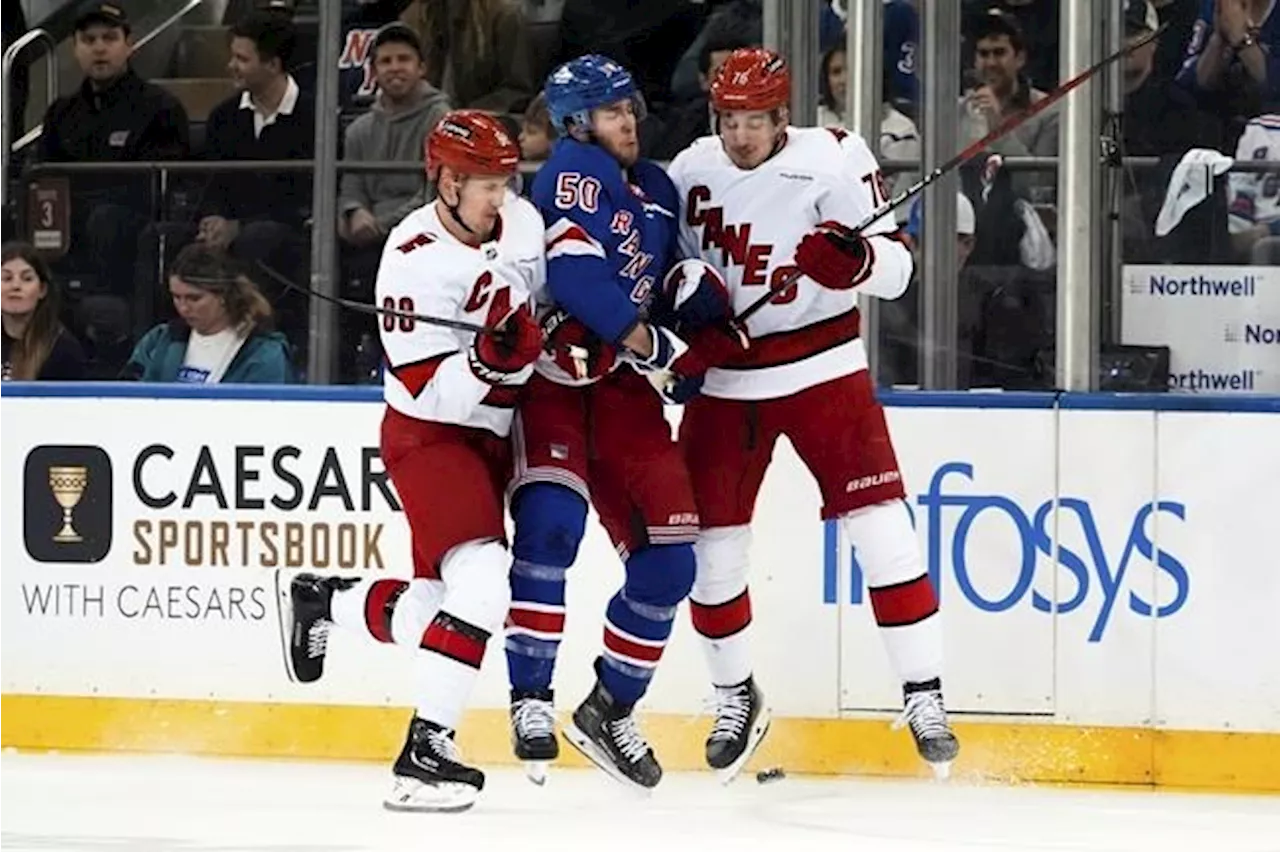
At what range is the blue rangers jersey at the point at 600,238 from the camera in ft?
18.8

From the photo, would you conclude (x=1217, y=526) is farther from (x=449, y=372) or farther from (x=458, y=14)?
(x=458, y=14)

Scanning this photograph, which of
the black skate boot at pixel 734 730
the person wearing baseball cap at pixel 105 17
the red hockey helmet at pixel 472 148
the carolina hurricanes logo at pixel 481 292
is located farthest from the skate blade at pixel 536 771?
the person wearing baseball cap at pixel 105 17

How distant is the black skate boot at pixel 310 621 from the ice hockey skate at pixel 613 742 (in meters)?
0.56

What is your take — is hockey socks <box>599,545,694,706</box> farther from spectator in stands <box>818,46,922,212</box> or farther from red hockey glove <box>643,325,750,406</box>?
spectator in stands <box>818,46,922,212</box>

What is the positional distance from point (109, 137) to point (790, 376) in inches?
78.9

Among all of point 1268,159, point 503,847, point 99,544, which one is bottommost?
point 503,847

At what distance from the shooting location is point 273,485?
6.68 meters

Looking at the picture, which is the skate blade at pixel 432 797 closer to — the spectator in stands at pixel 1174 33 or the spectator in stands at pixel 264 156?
the spectator in stands at pixel 264 156

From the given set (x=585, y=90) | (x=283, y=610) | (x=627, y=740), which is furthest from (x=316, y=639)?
(x=585, y=90)

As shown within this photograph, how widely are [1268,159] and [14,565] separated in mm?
2765

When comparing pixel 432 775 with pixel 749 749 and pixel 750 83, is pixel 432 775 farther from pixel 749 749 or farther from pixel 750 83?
pixel 750 83

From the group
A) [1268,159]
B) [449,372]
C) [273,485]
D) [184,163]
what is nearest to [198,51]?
[184,163]

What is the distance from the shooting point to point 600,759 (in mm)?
5977

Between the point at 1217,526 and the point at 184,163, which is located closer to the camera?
the point at 1217,526
